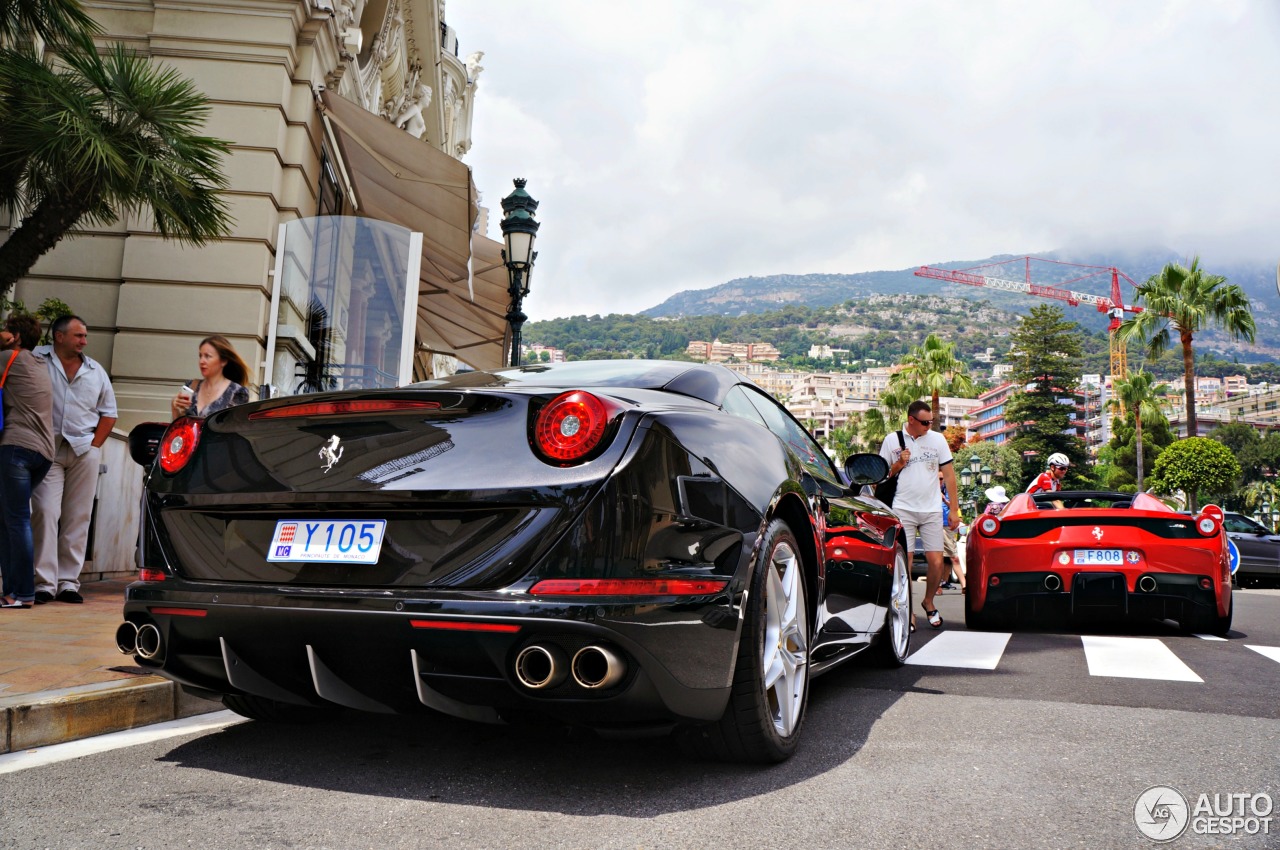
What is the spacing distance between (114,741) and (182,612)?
806mm

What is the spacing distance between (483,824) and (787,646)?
119cm

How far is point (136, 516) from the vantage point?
8836 millimetres

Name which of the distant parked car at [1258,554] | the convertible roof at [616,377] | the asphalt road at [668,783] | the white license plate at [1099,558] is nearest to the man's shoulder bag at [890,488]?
the white license plate at [1099,558]

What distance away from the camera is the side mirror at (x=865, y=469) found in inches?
203

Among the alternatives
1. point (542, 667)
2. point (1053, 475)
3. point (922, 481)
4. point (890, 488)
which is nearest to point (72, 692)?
point (542, 667)

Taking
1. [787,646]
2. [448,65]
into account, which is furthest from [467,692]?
[448,65]

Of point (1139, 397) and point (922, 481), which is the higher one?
point (1139, 397)

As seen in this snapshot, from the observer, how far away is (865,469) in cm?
523

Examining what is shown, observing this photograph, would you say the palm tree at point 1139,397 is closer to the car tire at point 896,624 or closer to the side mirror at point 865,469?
the car tire at point 896,624

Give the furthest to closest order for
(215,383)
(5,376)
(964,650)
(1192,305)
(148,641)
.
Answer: (1192,305), (964,650), (5,376), (215,383), (148,641)

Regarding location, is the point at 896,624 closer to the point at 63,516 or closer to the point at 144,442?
the point at 144,442

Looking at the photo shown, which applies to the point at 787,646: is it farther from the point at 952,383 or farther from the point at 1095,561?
the point at 952,383

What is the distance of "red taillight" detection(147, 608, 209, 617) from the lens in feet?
9.34

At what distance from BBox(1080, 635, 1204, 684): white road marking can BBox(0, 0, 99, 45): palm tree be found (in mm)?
7352
